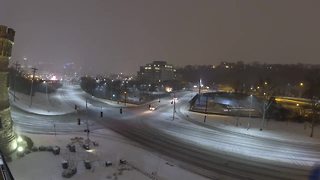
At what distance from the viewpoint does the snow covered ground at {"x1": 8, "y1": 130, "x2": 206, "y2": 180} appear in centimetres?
3145

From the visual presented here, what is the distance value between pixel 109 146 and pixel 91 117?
29.4 m

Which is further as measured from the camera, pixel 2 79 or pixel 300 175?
pixel 300 175

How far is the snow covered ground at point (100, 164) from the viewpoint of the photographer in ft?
103

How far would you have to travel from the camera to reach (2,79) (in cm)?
2986

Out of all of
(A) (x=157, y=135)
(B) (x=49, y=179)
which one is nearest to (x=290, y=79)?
(A) (x=157, y=135)

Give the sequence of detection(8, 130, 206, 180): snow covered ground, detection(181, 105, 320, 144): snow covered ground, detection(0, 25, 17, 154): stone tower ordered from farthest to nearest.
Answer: detection(181, 105, 320, 144): snow covered ground, detection(8, 130, 206, 180): snow covered ground, detection(0, 25, 17, 154): stone tower

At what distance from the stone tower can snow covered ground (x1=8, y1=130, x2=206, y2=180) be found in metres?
2.14

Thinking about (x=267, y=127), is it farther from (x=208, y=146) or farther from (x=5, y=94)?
(x=5, y=94)

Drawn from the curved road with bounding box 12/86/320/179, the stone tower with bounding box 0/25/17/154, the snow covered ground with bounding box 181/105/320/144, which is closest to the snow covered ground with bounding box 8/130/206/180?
the stone tower with bounding box 0/25/17/154

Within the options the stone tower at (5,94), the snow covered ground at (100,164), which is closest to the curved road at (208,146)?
the snow covered ground at (100,164)

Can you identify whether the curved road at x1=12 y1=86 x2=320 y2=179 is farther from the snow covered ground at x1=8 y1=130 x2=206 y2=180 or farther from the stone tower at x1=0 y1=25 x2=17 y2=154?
the stone tower at x1=0 y1=25 x2=17 y2=154

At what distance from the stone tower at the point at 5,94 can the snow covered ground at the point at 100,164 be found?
2136 mm

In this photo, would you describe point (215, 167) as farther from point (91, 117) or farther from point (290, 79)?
point (290, 79)

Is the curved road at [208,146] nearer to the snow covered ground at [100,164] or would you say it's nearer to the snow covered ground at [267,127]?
the snow covered ground at [100,164]
